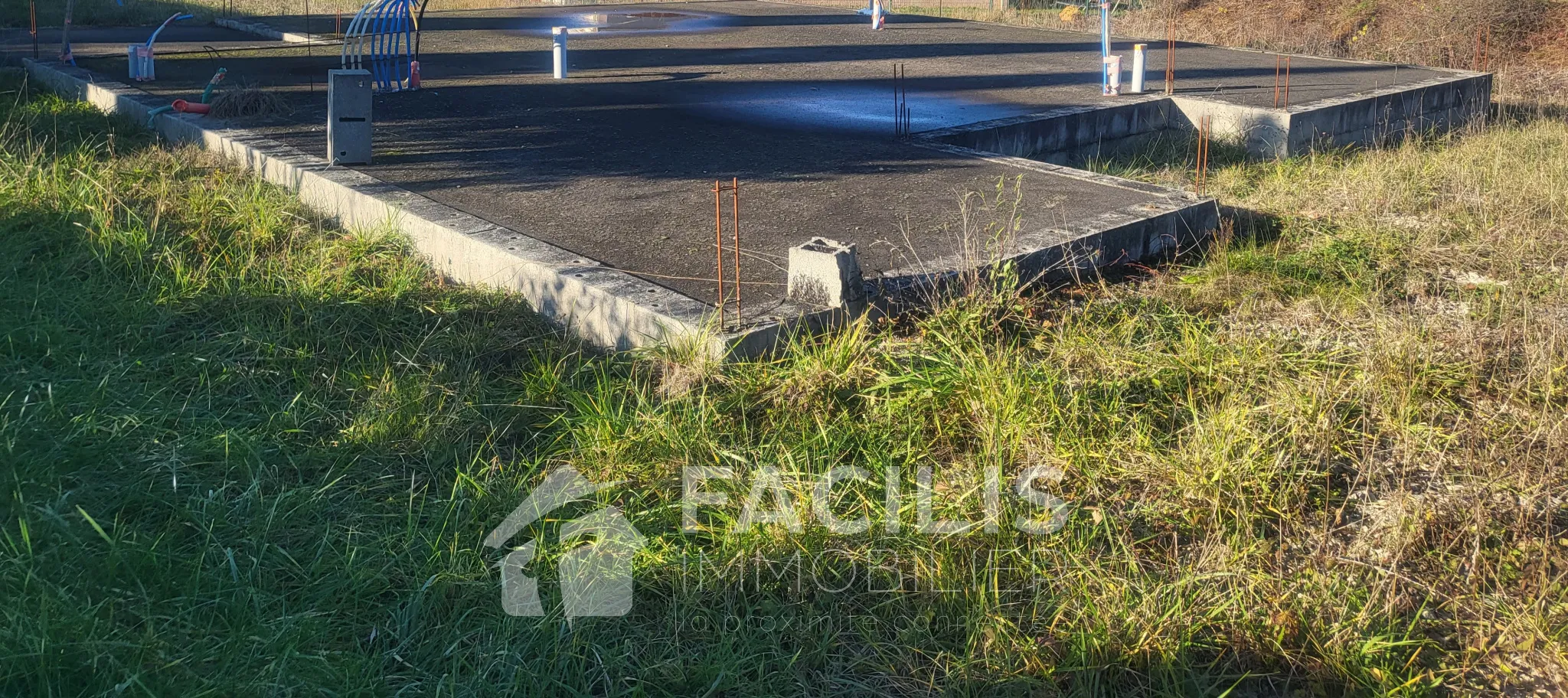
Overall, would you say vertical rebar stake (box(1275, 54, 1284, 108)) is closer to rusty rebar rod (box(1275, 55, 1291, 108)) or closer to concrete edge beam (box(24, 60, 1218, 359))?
rusty rebar rod (box(1275, 55, 1291, 108))

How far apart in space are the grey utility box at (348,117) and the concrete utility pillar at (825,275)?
382cm

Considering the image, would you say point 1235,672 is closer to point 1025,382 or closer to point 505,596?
point 1025,382

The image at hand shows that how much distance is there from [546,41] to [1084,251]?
1158cm

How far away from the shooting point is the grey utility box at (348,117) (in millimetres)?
7969

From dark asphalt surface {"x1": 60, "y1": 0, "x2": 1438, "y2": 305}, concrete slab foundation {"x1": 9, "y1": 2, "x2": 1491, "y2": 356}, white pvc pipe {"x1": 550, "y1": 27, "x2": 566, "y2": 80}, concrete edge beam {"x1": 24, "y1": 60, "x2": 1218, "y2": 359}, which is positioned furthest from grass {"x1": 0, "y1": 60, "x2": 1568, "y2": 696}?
white pvc pipe {"x1": 550, "y1": 27, "x2": 566, "y2": 80}

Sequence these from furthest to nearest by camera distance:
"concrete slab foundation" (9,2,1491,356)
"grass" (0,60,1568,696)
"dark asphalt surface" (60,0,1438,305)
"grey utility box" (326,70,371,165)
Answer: "grey utility box" (326,70,371,165) → "dark asphalt surface" (60,0,1438,305) → "concrete slab foundation" (9,2,1491,356) → "grass" (0,60,1568,696)

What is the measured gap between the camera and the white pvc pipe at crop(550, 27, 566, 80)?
12406 mm

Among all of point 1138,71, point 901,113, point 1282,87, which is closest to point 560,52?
point 901,113

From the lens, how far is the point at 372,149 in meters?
8.67

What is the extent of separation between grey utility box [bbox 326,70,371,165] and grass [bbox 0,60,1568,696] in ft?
4.65

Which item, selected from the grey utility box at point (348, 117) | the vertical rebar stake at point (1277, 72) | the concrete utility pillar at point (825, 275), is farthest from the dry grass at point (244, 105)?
the vertical rebar stake at point (1277, 72)

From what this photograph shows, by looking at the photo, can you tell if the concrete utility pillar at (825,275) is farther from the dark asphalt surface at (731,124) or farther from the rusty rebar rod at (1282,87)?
the rusty rebar rod at (1282,87)

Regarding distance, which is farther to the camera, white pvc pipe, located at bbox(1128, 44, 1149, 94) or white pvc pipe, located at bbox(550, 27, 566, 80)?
white pvc pipe, located at bbox(550, 27, 566, 80)

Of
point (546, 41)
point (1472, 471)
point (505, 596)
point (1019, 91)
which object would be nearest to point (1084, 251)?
point (1472, 471)
